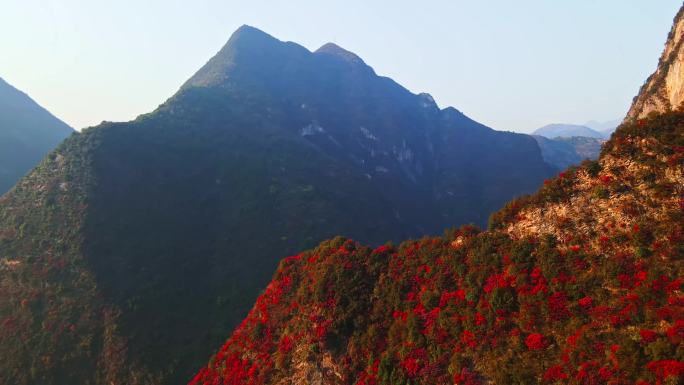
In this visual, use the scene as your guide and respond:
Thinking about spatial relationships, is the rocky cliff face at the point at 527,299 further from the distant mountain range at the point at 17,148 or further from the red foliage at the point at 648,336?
the distant mountain range at the point at 17,148

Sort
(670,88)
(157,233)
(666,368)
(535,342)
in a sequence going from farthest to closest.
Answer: (157,233), (670,88), (535,342), (666,368)

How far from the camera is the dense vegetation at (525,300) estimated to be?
20.1m

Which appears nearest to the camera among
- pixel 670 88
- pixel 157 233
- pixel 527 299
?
pixel 527 299

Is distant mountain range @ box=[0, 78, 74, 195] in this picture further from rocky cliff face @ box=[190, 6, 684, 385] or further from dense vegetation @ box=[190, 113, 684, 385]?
dense vegetation @ box=[190, 113, 684, 385]

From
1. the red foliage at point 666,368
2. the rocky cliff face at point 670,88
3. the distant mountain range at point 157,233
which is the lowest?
the distant mountain range at point 157,233

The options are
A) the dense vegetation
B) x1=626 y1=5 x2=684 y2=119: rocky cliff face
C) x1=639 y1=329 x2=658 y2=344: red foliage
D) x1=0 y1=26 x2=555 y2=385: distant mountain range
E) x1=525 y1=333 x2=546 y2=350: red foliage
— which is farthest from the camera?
x1=0 y1=26 x2=555 y2=385: distant mountain range

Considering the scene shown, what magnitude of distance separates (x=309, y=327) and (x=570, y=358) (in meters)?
19.4

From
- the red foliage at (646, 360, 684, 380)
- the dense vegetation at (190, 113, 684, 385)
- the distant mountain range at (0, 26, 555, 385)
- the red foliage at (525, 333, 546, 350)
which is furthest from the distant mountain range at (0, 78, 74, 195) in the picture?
the red foliage at (646, 360, 684, 380)

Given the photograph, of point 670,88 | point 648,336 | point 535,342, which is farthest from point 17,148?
point 648,336

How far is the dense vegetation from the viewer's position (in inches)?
790

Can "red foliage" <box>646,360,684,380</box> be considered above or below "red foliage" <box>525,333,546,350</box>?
above

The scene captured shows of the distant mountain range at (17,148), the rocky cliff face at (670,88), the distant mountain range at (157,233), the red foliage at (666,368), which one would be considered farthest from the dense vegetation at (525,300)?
the distant mountain range at (17,148)

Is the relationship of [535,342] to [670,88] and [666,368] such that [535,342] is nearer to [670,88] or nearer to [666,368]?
[666,368]

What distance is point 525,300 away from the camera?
2475 cm
